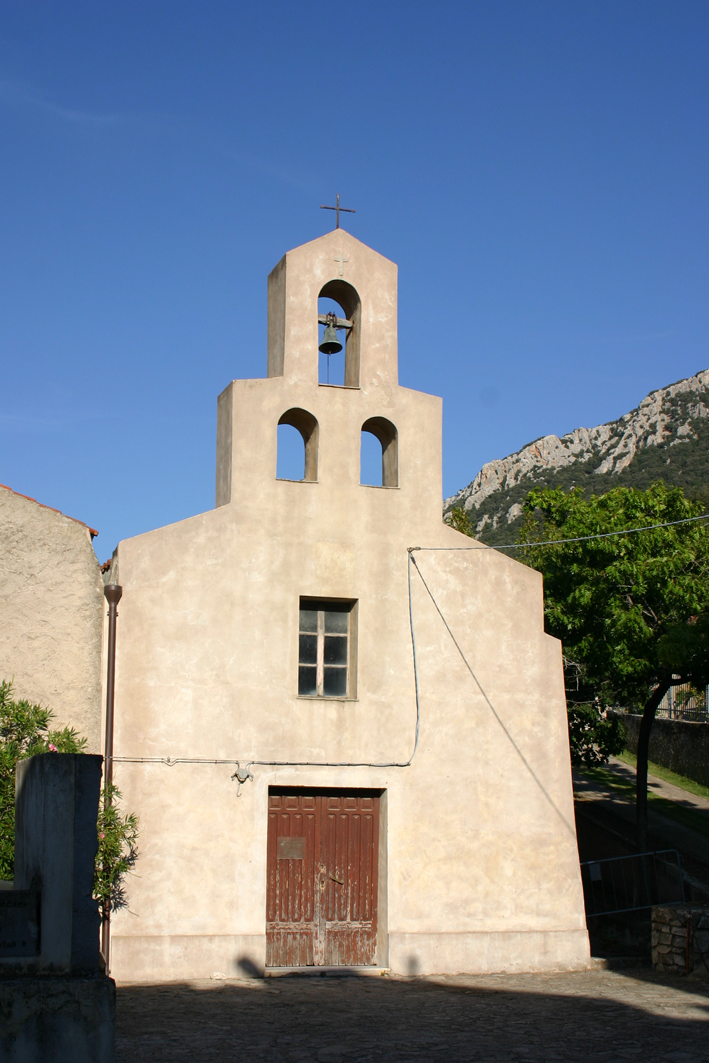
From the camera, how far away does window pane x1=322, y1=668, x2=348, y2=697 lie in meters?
14.5

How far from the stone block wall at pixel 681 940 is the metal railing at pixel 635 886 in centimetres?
410

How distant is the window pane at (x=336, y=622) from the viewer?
48.3 ft

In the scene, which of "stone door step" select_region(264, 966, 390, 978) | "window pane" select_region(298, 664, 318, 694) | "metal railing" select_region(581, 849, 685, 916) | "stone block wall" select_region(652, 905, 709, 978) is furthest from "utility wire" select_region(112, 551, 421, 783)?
"metal railing" select_region(581, 849, 685, 916)

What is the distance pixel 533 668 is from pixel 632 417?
5708 cm

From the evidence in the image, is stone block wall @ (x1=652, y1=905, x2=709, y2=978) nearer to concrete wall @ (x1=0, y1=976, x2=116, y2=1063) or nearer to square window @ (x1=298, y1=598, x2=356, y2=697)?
square window @ (x1=298, y1=598, x2=356, y2=697)

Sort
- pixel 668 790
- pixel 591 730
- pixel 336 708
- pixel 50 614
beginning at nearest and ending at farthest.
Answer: pixel 50 614, pixel 336 708, pixel 591 730, pixel 668 790

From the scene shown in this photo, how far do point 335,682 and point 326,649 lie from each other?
47cm

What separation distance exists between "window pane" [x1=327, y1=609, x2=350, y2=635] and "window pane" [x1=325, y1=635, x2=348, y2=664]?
8cm

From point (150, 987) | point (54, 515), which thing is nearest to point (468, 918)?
point (150, 987)

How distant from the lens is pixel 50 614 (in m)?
13.4

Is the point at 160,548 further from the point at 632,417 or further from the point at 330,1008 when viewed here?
the point at 632,417

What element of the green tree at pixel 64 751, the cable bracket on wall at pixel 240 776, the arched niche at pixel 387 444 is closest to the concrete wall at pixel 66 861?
the green tree at pixel 64 751

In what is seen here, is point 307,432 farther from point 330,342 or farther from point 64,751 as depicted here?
point 64,751

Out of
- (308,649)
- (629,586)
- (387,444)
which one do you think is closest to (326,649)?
(308,649)
